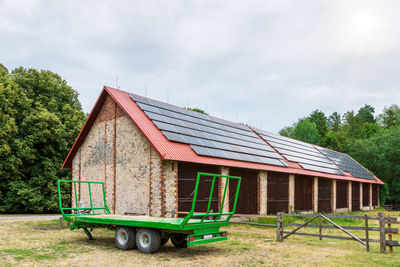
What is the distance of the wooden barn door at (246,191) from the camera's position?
838 inches

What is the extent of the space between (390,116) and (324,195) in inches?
2330

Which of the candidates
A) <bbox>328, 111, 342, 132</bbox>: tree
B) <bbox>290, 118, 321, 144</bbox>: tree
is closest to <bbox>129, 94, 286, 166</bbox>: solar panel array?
<bbox>290, 118, 321, 144</bbox>: tree

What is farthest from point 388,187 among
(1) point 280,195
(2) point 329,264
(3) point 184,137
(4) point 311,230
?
(2) point 329,264

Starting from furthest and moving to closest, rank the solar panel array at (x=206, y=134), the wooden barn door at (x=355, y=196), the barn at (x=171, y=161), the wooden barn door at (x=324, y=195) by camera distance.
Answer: the wooden barn door at (x=355, y=196) → the wooden barn door at (x=324, y=195) → the solar panel array at (x=206, y=134) → the barn at (x=171, y=161)

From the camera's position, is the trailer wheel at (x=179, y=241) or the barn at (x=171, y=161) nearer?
the trailer wheel at (x=179, y=241)

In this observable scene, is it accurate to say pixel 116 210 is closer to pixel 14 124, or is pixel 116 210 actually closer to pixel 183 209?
pixel 183 209

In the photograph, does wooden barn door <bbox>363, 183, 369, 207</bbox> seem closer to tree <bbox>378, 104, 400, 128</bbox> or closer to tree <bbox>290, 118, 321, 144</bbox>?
tree <bbox>290, 118, 321, 144</bbox>

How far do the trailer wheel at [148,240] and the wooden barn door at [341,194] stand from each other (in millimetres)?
26018

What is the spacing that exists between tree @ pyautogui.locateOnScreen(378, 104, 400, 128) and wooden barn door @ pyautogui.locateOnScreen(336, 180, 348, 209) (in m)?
51.5

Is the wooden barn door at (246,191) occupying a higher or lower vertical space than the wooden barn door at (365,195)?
higher

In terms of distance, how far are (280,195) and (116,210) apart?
38.1 feet

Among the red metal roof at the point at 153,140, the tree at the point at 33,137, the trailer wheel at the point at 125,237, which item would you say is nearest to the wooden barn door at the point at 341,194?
the red metal roof at the point at 153,140

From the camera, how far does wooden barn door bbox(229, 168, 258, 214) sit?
21.3 m

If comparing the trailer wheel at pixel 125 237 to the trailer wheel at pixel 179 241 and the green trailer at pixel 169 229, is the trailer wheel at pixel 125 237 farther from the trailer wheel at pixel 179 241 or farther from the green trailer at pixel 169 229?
the trailer wheel at pixel 179 241
